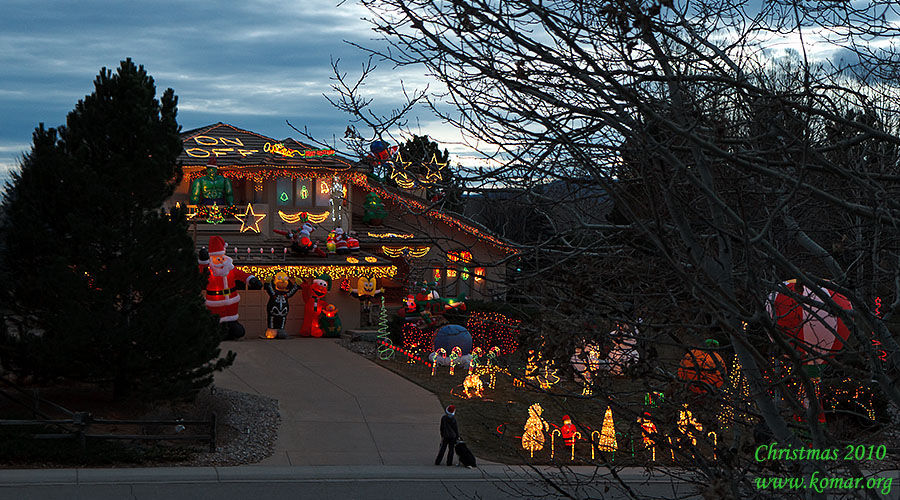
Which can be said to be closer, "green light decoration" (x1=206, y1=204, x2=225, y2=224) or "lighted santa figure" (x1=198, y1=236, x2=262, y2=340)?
"lighted santa figure" (x1=198, y1=236, x2=262, y2=340)

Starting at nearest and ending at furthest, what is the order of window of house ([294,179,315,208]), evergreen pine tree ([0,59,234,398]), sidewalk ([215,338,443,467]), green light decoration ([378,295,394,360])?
evergreen pine tree ([0,59,234,398])
sidewalk ([215,338,443,467])
green light decoration ([378,295,394,360])
window of house ([294,179,315,208])

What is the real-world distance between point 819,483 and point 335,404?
53.8 feet

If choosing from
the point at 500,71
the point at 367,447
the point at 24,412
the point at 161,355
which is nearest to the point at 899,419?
the point at 500,71

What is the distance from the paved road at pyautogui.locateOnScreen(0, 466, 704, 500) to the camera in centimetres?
1328

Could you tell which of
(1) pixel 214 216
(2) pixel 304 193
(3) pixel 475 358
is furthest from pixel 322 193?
(3) pixel 475 358

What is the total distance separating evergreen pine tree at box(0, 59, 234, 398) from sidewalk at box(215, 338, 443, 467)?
2.38 metres

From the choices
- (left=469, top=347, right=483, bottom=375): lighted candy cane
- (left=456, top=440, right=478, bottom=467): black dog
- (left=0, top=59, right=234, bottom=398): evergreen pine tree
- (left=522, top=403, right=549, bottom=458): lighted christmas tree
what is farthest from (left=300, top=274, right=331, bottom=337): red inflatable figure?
(left=456, top=440, right=478, bottom=467): black dog

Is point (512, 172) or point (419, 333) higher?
point (512, 172)

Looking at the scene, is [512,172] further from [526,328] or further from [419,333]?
[419,333]

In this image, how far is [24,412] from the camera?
53.5ft

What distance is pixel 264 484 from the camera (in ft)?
46.7

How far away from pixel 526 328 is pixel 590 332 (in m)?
0.69

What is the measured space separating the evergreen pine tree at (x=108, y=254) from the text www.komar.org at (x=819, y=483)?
43.5 ft

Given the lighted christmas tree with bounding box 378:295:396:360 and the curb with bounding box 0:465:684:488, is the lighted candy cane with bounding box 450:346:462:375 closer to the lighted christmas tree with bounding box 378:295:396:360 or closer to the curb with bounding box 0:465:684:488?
the lighted christmas tree with bounding box 378:295:396:360
